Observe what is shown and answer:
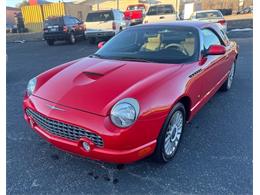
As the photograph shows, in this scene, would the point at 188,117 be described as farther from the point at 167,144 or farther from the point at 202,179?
the point at 202,179

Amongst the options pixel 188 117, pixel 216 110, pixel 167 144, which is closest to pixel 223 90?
pixel 216 110

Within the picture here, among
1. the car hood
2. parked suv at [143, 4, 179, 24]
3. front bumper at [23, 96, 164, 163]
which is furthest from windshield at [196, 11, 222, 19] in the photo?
front bumper at [23, 96, 164, 163]

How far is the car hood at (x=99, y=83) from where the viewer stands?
97.0 inches

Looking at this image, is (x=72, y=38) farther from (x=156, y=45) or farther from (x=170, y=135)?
(x=170, y=135)

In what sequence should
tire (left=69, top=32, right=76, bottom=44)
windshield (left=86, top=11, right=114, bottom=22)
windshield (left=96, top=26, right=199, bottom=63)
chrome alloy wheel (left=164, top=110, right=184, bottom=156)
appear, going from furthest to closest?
tire (left=69, top=32, right=76, bottom=44), windshield (left=86, top=11, right=114, bottom=22), windshield (left=96, top=26, right=199, bottom=63), chrome alloy wheel (left=164, top=110, right=184, bottom=156)

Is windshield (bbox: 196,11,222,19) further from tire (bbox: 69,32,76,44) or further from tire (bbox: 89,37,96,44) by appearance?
tire (bbox: 69,32,76,44)

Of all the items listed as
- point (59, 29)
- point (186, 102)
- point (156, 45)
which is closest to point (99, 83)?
point (186, 102)

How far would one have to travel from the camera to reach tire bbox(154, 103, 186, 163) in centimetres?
261

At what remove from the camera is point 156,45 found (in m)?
3.61

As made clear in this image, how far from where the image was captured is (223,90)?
5.23 m

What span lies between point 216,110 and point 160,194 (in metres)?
2.35

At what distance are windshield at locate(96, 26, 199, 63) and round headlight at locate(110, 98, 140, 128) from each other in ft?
3.67

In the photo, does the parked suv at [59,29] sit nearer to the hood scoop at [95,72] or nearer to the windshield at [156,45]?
the windshield at [156,45]

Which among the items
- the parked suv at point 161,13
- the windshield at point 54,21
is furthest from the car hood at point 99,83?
the windshield at point 54,21
